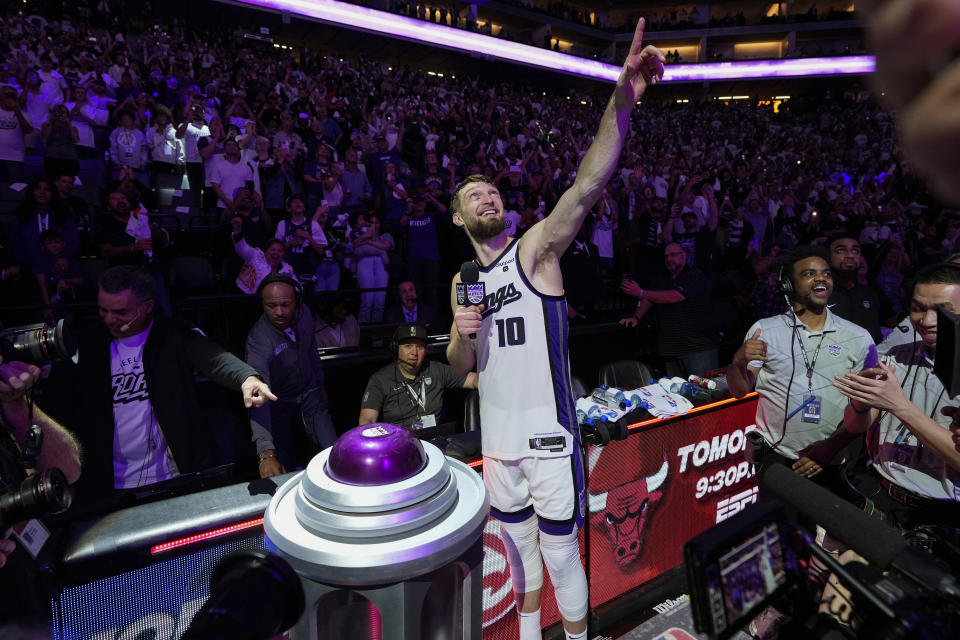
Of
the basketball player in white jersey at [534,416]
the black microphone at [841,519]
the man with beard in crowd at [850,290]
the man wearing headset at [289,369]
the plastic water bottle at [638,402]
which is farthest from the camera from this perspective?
the man with beard in crowd at [850,290]

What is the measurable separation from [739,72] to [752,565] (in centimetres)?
3928

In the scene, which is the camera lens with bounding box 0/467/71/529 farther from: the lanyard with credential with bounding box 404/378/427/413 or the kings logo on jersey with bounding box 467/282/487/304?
the lanyard with credential with bounding box 404/378/427/413

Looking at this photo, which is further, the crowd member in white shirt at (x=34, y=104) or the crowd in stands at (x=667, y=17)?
the crowd in stands at (x=667, y=17)

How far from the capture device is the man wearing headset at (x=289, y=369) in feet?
14.0

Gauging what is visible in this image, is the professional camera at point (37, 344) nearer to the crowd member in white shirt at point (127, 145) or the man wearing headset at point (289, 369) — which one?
the man wearing headset at point (289, 369)

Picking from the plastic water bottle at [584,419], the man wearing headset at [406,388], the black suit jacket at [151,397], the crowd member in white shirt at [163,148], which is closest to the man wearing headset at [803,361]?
the plastic water bottle at [584,419]

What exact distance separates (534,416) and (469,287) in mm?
729

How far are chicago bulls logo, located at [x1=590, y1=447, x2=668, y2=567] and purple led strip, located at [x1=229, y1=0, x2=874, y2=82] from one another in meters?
2.47

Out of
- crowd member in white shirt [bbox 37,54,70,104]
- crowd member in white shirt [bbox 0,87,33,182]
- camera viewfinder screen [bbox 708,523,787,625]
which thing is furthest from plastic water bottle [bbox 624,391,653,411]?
crowd member in white shirt [bbox 37,54,70,104]

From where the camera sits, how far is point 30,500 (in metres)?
1.36

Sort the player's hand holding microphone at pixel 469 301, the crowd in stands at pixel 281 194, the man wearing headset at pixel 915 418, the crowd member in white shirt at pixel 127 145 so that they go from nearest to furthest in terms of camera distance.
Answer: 1. the man wearing headset at pixel 915 418
2. the player's hand holding microphone at pixel 469 301
3. the crowd in stands at pixel 281 194
4. the crowd member in white shirt at pixel 127 145

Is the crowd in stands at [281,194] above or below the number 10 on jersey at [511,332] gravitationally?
above

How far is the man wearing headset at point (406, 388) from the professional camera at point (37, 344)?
2.65m

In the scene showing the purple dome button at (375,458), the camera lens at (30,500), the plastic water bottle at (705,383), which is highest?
the purple dome button at (375,458)
